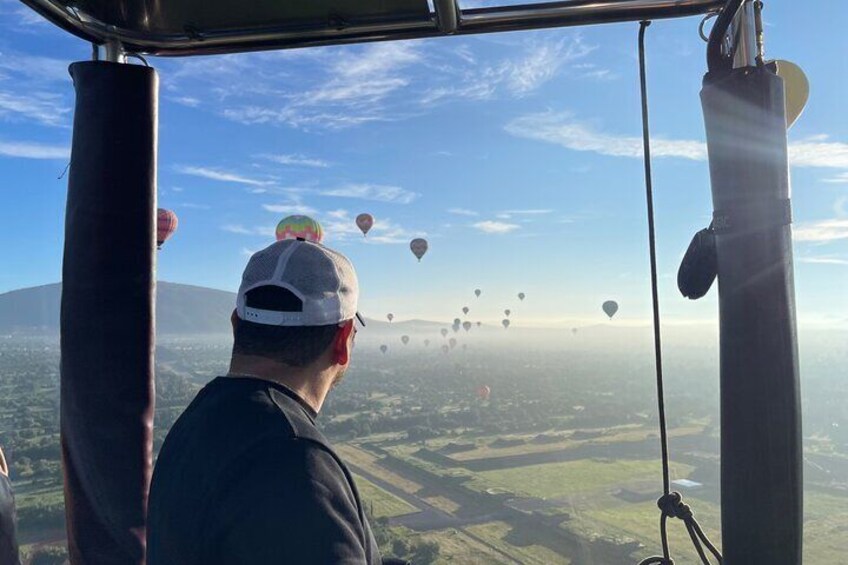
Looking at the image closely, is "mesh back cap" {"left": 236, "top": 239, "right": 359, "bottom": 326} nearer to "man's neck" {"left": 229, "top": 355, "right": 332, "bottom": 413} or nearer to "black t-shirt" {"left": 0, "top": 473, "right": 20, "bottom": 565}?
"man's neck" {"left": 229, "top": 355, "right": 332, "bottom": 413}

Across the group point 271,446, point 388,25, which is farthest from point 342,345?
point 388,25

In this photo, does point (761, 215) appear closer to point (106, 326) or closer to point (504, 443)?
point (106, 326)

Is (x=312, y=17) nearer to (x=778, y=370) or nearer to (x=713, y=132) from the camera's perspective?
(x=713, y=132)

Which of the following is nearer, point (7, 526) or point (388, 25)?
point (388, 25)

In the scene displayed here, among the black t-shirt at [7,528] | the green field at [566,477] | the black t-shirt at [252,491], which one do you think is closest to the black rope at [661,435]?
the black t-shirt at [252,491]

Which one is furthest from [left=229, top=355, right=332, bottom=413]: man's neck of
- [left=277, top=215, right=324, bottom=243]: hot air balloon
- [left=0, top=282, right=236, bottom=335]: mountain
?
[left=277, top=215, right=324, bottom=243]: hot air balloon

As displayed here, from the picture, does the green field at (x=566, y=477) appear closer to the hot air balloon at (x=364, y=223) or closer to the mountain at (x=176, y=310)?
the hot air balloon at (x=364, y=223)

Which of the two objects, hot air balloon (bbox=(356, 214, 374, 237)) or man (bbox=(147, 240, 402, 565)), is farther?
hot air balloon (bbox=(356, 214, 374, 237))
